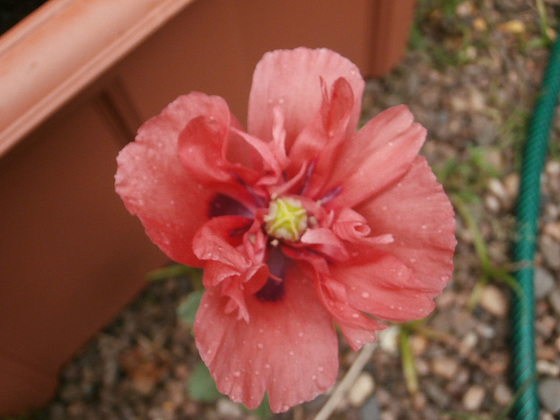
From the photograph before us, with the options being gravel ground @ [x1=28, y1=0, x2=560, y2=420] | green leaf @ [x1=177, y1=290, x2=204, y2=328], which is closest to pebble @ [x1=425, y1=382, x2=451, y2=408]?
gravel ground @ [x1=28, y1=0, x2=560, y2=420]

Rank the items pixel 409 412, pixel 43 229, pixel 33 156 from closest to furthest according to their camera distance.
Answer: pixel 33 156 < pixel 43 229 < pixel 409 412

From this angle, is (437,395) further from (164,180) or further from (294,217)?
(164,180)

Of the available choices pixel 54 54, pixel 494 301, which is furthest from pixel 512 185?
pixel 54 54

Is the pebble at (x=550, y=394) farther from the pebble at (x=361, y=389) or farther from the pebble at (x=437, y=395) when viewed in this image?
the pebble at (x=361, y=389)

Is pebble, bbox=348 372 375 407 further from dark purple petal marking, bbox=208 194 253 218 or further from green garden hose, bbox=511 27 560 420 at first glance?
dark purple petal marking, bbox=208 194 253 218

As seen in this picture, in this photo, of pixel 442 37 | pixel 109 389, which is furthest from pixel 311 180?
pixel 442 37

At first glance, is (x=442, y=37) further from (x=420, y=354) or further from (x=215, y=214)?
(x=215, y=214)

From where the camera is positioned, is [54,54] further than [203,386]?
No
